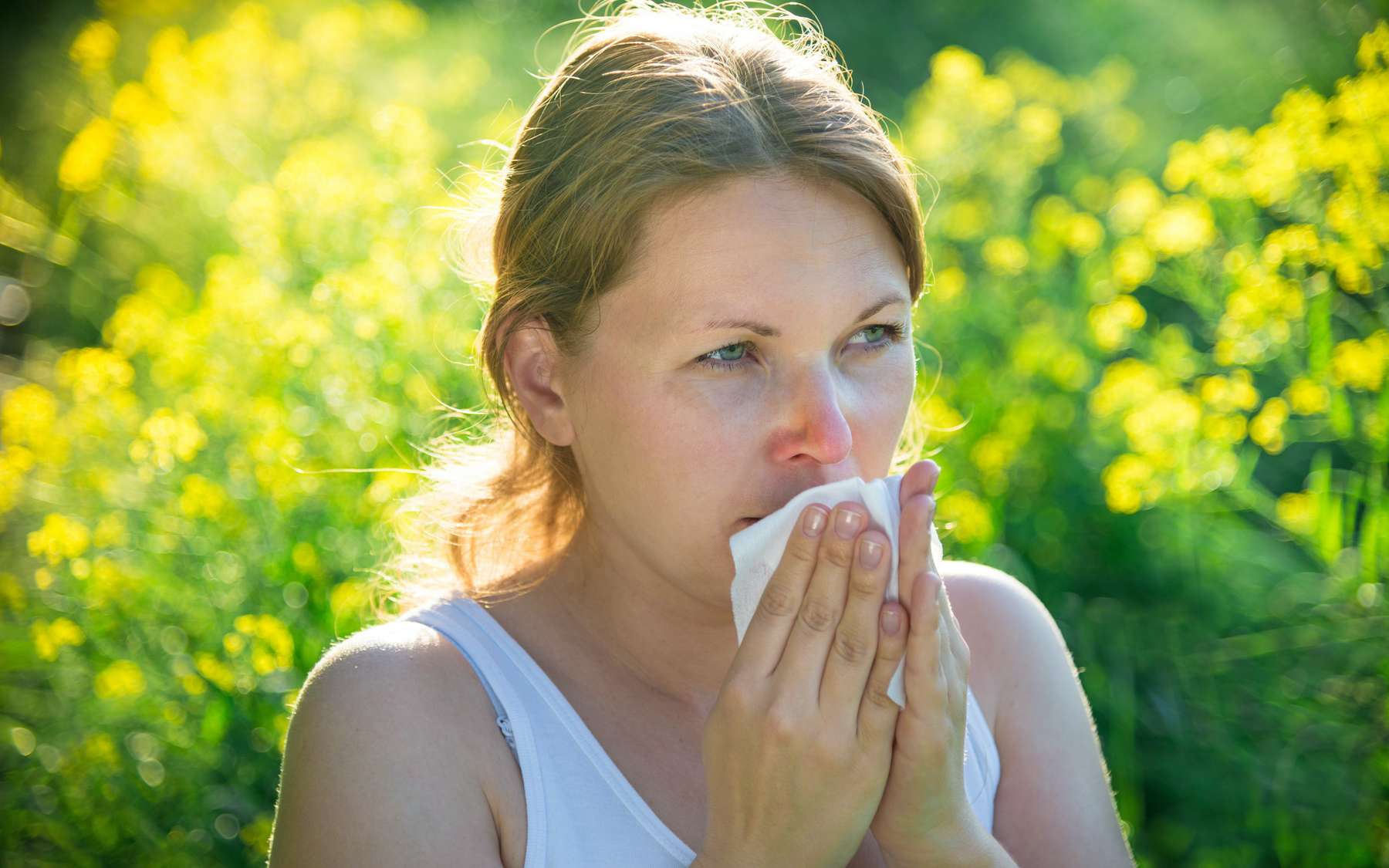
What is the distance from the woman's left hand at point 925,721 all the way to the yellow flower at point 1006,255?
2.16 metres

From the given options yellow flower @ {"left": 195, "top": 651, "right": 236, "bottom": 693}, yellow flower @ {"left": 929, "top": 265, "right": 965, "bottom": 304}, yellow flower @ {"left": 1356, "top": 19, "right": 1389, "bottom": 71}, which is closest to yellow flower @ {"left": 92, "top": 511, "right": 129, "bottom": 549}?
yellow flower @ {"left": 195, "top": 651, "right": 236, "bottom": 693}

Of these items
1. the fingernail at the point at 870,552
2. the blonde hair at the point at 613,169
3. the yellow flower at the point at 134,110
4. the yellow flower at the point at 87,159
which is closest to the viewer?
the fingernail at the point at 870,552

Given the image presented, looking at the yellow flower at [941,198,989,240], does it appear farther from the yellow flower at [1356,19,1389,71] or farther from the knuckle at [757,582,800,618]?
the knuckle at [757,582,800,618]

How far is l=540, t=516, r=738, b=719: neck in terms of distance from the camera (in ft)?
6.00

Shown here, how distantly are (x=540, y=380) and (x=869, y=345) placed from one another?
1.64ft

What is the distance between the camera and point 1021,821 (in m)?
1.81

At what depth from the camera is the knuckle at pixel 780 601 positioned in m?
1.44

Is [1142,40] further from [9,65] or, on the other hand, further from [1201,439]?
[9,65]

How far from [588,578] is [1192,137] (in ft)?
11.6

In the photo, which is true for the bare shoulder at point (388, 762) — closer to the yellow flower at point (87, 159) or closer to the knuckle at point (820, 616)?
the knuckle at point (820, 616)

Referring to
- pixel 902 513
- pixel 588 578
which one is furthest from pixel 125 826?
pixel 902 513

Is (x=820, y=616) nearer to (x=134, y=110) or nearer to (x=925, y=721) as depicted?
(x=925, y=721)

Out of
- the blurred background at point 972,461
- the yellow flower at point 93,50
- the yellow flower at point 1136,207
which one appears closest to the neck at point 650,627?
the blurred background at point 972,461

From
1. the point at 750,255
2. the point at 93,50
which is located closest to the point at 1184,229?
the point at 750,255
